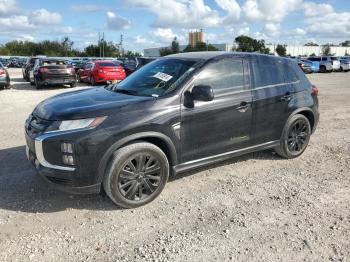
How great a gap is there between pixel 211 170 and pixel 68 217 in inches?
89.4

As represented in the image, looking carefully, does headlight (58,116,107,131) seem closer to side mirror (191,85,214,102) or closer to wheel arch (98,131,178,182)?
wheel arch (98,131,178,182)

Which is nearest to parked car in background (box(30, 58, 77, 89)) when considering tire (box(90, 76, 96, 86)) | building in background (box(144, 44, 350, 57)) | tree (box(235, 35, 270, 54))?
tire (box(90, 76, 96, 86))

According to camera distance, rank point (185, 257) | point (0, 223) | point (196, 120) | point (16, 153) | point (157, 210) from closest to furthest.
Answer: point (185, 257), point (0, 223), point (157, 210), point (196, 120), point (16, 153)

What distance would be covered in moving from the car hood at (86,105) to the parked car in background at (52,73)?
518 inches

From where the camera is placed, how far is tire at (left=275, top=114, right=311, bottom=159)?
5.96m

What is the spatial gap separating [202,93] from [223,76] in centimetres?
74

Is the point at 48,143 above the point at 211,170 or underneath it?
above

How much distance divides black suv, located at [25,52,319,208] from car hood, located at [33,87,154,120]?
11 millimetres

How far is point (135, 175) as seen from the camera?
4352 mm

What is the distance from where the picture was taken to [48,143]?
4.04m

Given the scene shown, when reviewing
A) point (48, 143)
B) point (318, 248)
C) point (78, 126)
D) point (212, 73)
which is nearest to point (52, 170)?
point (48, 143)

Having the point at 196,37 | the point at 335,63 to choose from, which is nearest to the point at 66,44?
the point at 196,37

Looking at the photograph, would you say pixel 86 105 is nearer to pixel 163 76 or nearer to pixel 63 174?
pixel 63 174

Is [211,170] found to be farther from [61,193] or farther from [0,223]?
[0,223]
